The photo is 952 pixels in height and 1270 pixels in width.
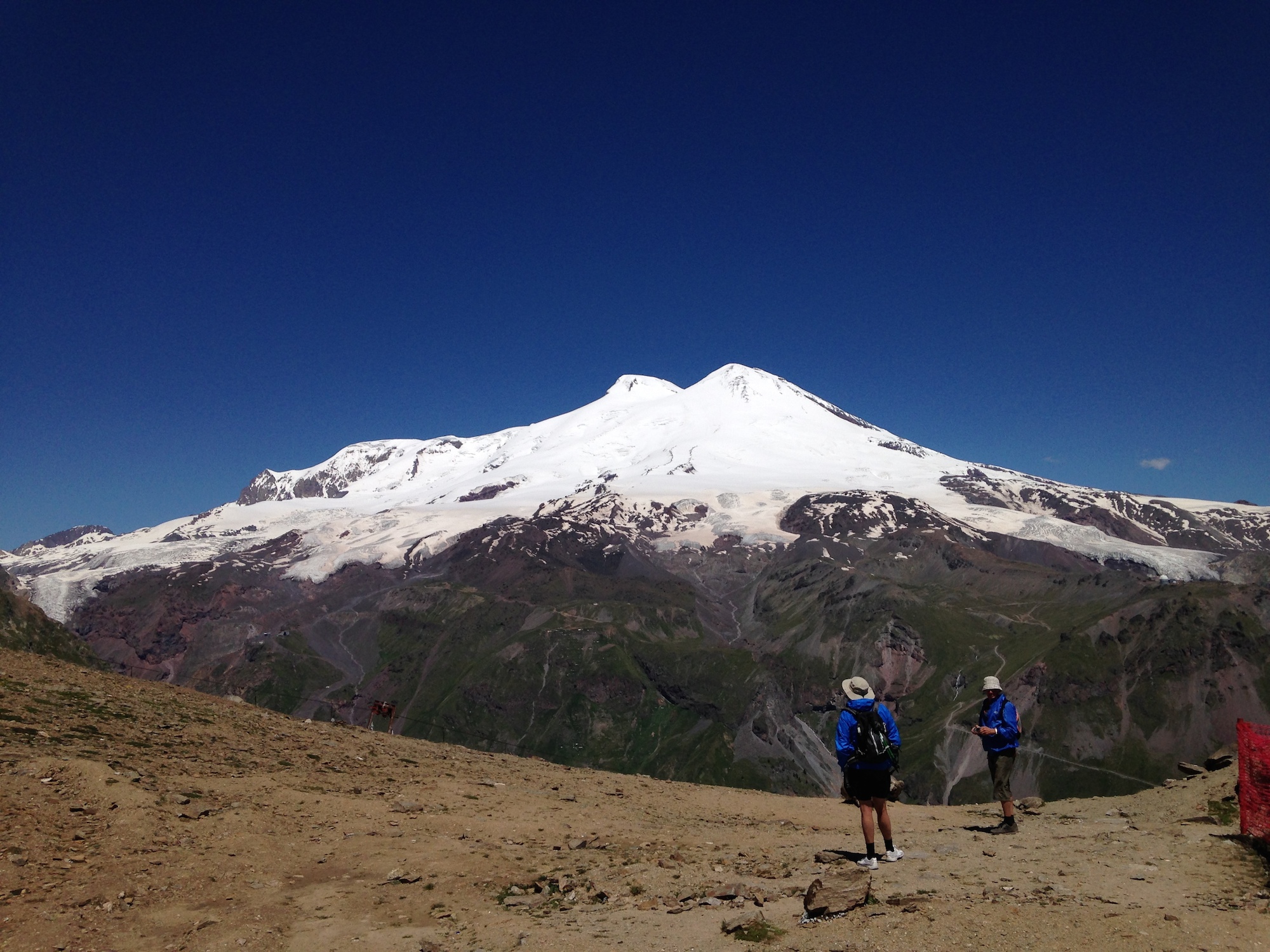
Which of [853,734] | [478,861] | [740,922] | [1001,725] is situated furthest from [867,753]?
[478,861]

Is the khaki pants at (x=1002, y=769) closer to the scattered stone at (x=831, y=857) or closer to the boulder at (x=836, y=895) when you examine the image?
the scattered stone at (x=831, y=857)

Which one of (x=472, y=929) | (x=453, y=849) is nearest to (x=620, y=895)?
(x=472, y=929)

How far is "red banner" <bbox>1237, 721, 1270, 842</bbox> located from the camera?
1356 centimetres

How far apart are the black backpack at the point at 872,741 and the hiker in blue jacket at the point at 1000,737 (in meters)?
3.77

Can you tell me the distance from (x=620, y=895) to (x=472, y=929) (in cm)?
235

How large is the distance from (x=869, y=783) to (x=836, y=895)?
2.89m

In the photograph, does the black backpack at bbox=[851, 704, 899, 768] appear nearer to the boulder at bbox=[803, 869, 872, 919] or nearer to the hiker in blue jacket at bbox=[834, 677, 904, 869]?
the hiker in blue jacket at bbox=[834, 677, 904, 869]

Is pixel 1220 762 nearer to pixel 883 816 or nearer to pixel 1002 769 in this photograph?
pixel 1002 769

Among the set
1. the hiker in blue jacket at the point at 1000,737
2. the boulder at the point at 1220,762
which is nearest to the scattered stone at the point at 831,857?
the hiker in blue jacket at the point at 1000,737

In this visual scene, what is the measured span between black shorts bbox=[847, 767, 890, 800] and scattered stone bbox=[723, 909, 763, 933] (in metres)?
3.24

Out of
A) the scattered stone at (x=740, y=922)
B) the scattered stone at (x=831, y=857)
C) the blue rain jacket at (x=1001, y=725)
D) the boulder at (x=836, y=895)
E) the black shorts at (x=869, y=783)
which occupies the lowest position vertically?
the scattered stone at (x=831, y=857)

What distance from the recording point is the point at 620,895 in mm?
12453

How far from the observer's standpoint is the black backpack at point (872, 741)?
1273 centimetres

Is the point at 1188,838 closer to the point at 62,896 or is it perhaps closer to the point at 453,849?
the point at 453,849
